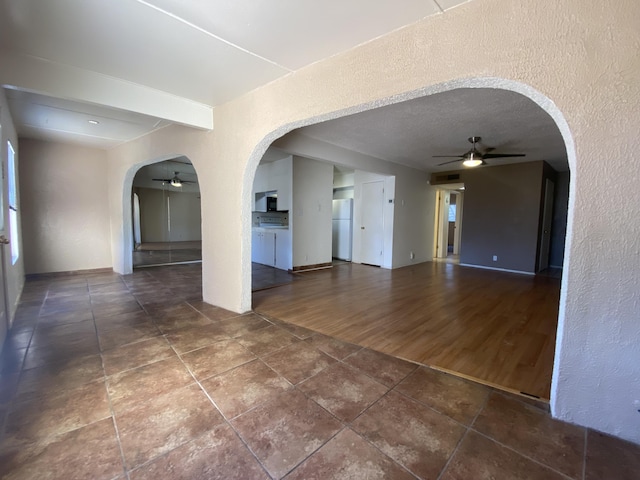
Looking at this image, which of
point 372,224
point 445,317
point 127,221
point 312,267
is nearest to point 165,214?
point 127,221

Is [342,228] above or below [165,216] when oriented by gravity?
below

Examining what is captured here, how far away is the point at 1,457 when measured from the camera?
131 cm

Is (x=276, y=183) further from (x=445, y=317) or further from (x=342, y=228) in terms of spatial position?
(x=445, y=317)

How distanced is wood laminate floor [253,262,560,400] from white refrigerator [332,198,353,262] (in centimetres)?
209

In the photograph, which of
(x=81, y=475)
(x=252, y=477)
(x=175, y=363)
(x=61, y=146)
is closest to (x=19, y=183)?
(x=61, y=146)

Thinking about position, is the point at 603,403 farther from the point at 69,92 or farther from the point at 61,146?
the point at 61,146

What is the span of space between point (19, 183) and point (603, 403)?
7.74 m

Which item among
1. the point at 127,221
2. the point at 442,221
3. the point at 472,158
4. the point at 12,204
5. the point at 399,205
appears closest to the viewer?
the point at 12,204

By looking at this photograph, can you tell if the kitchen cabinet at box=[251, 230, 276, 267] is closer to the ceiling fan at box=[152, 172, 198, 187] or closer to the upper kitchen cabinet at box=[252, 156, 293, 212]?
the upper kitchen cabinet at box=[252, 156, 293, 212]

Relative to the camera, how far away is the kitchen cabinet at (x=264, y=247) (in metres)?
6.54

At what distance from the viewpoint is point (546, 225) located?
260 inches

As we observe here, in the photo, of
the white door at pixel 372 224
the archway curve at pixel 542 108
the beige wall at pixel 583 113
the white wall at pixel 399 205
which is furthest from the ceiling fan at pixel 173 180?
the beige wall at pixel 583 113

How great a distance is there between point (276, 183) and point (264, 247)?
1.65 meters

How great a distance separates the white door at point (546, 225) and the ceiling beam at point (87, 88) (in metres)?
7.45
